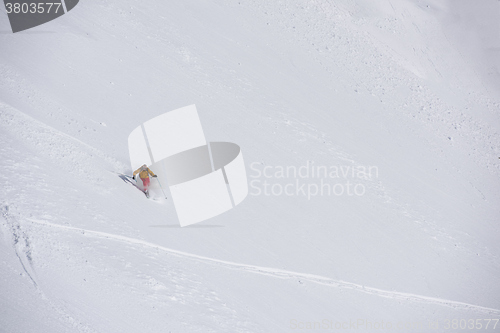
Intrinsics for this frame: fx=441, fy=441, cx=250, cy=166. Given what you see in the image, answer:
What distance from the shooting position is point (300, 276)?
1115cm

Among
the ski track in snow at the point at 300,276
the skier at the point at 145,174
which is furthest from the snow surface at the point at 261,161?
the skier at the point at 145,174

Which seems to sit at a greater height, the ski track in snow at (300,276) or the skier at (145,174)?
the skier at (145,174)

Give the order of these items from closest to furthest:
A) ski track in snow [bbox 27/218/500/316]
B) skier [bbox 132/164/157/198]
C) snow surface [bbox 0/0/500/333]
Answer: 1. snow surface [bbox 0/0/500/333]
2. ski track in snow [bbox 27/218/500/316]
3. skier [bbox 132/164/157/198]

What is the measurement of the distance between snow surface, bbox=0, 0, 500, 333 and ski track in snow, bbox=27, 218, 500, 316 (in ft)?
0.13

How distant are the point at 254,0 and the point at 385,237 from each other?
1147cm

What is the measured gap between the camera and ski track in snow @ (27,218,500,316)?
9.57 metres

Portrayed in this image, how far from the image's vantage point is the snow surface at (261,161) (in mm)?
9070

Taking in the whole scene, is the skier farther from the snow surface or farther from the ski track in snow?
the ski track in snow

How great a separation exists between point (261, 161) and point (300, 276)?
403 cm

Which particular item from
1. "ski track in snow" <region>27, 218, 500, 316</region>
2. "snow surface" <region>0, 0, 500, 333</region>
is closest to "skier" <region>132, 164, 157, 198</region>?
"snow surface" <region>0, 0, 500, 333</region>

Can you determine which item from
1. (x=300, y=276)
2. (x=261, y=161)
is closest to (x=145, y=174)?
(x=261, y=161)

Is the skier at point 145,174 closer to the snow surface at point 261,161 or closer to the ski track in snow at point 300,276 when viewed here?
the snow surface at point 261,161

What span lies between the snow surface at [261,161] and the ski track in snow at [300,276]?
4 centimetres

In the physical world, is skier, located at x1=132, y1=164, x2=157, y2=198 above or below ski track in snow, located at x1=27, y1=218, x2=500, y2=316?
above
